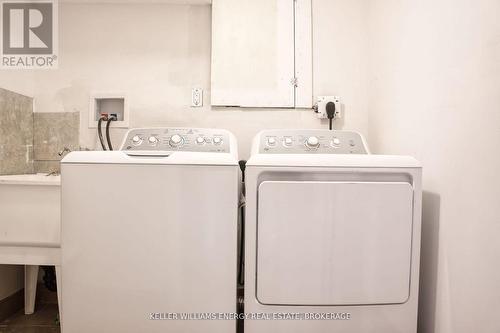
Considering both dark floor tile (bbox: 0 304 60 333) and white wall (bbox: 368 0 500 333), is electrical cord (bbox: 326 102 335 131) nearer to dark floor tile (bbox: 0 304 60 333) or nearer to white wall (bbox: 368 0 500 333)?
white wall (bbox: 368 0 500 333)

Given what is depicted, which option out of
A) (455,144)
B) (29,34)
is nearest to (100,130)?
(29,34)

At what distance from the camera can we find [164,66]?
1.82 m

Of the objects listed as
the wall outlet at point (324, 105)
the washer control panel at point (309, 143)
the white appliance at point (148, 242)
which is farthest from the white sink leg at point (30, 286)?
the wall outlet at point (324, 105)

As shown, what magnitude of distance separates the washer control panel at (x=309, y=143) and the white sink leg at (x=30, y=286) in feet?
4.95

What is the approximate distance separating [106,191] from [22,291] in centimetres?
137

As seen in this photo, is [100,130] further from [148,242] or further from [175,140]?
[148,242]

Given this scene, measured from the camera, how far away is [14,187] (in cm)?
133

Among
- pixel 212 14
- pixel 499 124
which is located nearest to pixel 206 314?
pixel 499 124

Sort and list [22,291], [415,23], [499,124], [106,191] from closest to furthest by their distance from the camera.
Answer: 1. [499,124]
2. [106,191]
3. [415,23]
4. [22,291]

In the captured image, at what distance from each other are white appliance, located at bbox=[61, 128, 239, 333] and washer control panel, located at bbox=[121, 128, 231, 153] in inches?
13.9

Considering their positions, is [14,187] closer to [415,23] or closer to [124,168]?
[124,168]

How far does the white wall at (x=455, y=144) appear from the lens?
2.72 ft

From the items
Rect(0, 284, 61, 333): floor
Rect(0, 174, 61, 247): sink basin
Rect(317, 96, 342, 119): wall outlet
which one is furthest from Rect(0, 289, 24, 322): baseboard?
Rect(317, 96, 342, 119): wall outlet

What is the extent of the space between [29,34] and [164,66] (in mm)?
911
